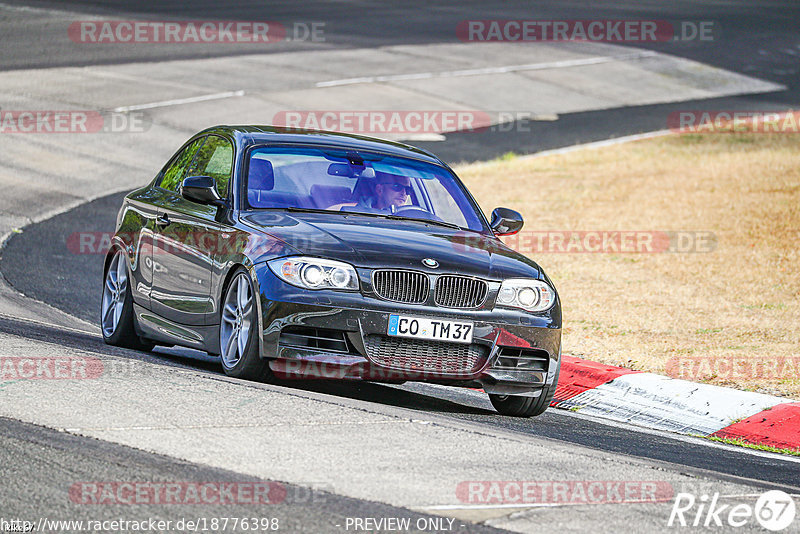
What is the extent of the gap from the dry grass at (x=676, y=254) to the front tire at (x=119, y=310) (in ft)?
11.6

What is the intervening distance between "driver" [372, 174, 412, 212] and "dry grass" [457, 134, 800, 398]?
8.16 feet

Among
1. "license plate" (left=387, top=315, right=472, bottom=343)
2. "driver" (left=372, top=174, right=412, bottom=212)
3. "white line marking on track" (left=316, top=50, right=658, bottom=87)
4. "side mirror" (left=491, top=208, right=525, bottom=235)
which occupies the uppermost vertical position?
"white line marking on track" (left=316, top=50, right=658, bottom=87)

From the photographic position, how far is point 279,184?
8.75 metres

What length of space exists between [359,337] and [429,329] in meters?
0.41

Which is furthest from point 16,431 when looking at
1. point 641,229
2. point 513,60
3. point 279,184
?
point 513,60

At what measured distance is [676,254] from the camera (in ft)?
52.9

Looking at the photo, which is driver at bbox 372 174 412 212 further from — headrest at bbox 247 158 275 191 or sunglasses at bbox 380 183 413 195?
headrest at bbox 247 158 275 191

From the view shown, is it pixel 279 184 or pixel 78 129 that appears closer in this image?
pixel 279 184

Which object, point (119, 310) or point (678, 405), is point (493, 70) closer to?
point (119, 310)

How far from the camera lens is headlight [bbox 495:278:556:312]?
26.0ft

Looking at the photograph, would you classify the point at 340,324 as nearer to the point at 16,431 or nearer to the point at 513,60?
the point at 16,431

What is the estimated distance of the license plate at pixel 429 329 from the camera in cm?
758

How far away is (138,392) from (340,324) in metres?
1.21

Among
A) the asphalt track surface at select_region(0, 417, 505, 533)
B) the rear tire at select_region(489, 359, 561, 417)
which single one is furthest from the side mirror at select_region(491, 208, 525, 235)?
the asphalt track surface at select_region(0, 417, 505, 533)
